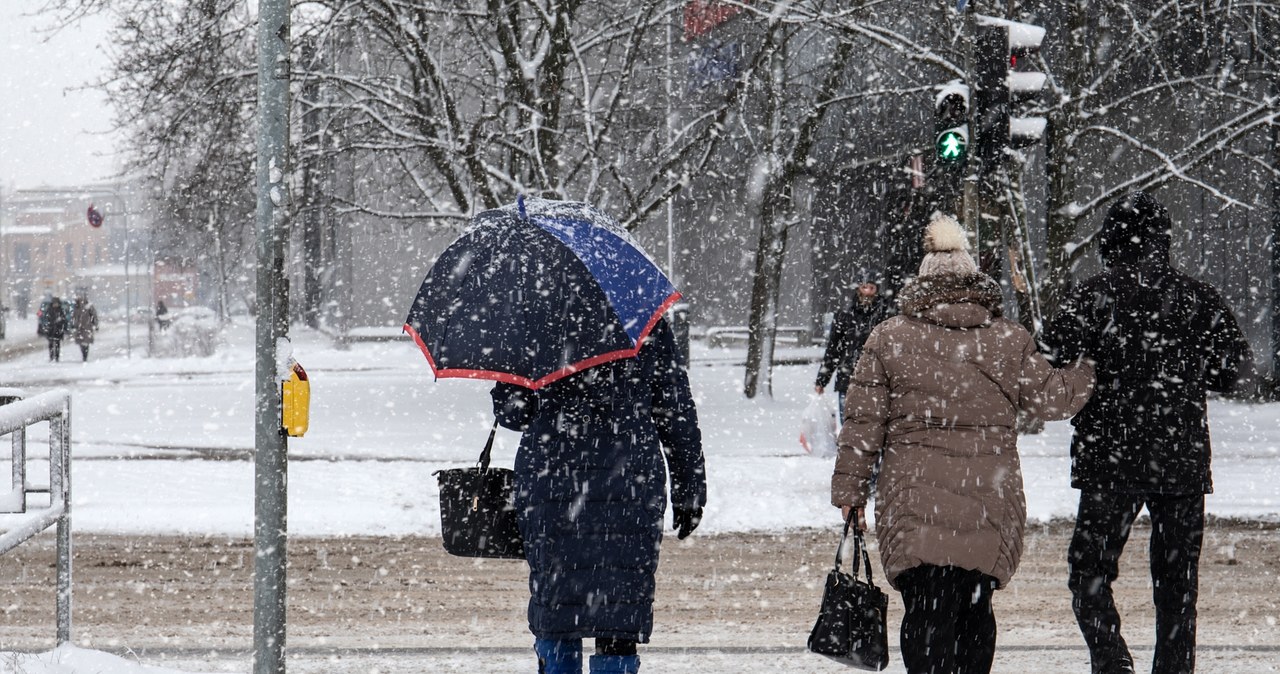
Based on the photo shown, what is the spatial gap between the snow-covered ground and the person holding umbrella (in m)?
1.83

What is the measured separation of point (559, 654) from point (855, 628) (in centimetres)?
92

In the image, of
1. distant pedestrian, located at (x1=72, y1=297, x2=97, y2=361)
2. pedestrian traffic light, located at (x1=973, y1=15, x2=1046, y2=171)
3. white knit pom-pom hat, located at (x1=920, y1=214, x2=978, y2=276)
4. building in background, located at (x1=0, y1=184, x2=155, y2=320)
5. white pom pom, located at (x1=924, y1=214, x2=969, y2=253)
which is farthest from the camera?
building in background, located at (x1=0, y1=184, x2=155, y2=320)

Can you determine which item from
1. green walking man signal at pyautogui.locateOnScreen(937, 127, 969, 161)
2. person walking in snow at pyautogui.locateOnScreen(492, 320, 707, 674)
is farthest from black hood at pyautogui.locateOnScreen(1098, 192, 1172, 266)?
green walking man signal at pyautogui.locateOnScreen(937, 127, 969, 161)

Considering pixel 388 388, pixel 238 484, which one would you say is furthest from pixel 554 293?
pixel 388 388

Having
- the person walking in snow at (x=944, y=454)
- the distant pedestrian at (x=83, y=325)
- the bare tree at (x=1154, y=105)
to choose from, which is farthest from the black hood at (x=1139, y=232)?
the distant pedestrian at (x=83, y=325)

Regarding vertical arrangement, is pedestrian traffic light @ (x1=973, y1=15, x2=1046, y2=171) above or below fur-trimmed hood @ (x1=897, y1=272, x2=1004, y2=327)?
above

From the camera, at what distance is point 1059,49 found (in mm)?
20125

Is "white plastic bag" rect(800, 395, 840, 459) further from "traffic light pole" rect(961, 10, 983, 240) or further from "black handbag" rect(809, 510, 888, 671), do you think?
"black handbag" rect(809, 510, 888, 671)

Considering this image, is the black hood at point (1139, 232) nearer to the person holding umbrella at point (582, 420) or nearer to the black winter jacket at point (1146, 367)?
the black winter jacket at point (1146, 367)

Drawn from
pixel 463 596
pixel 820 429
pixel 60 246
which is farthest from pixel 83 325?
pixel 60 246

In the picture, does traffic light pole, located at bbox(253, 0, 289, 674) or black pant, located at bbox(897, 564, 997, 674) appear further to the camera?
traffic light pole, located at bbox(253, 0, 289, 674)

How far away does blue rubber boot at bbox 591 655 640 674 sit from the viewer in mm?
3816

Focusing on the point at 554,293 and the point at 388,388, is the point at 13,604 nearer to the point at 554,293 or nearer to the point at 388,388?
the point at 554,293

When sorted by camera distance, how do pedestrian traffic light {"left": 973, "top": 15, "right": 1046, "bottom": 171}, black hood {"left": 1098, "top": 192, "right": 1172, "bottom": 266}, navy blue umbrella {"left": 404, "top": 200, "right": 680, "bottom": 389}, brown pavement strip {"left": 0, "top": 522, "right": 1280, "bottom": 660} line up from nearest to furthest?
navy blue umbrella {"left": 404, "top": 200, "right": 680, "bottom": 389}, black hood {"left": 1098, "top": 192, "right": 1172, "bottom": 266}, brown pavement strip {"left": 0, "top": 522, "right": 1280, "bottom": 660}, pedestrian traffic light {"left": 973, "top": 15, "right": 1046, "bottom": 171}
